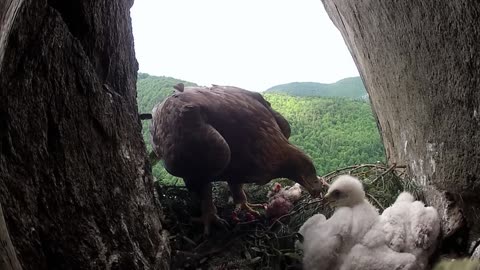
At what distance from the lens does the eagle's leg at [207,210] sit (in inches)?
61.9

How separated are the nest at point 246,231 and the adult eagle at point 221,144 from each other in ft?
0.20

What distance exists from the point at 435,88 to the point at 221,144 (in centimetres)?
56

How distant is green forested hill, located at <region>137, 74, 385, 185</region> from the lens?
2.26 meters

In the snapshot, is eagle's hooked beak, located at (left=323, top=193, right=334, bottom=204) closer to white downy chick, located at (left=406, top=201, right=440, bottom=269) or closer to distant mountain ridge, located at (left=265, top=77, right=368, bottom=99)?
white downy chick, located at (left=406, top=201, right=440, bottom=269)

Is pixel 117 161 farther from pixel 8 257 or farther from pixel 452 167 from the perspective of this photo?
pixel 452 167

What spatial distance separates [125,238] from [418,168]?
826mm

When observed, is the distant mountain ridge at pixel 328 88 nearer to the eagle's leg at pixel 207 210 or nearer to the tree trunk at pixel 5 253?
the eagle's leg at pixel 207 210


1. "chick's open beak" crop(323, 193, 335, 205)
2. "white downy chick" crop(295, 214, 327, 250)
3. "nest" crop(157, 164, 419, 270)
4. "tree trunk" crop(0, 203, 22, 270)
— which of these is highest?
"tree trunk" crop(0, 203, 22, 270)

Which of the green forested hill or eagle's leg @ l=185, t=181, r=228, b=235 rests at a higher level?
the green forested hill

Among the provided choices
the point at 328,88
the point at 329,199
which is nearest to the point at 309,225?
the point at 329,199

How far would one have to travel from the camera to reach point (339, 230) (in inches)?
48.8

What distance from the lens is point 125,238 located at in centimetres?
105

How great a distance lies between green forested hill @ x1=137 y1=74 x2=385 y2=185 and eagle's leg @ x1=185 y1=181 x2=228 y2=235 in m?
0.54

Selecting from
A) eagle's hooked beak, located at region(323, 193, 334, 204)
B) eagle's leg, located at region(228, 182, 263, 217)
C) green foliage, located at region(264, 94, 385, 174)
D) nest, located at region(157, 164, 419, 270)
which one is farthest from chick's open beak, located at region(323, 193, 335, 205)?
green foliage, located at region(264, 94, 385, 174)
